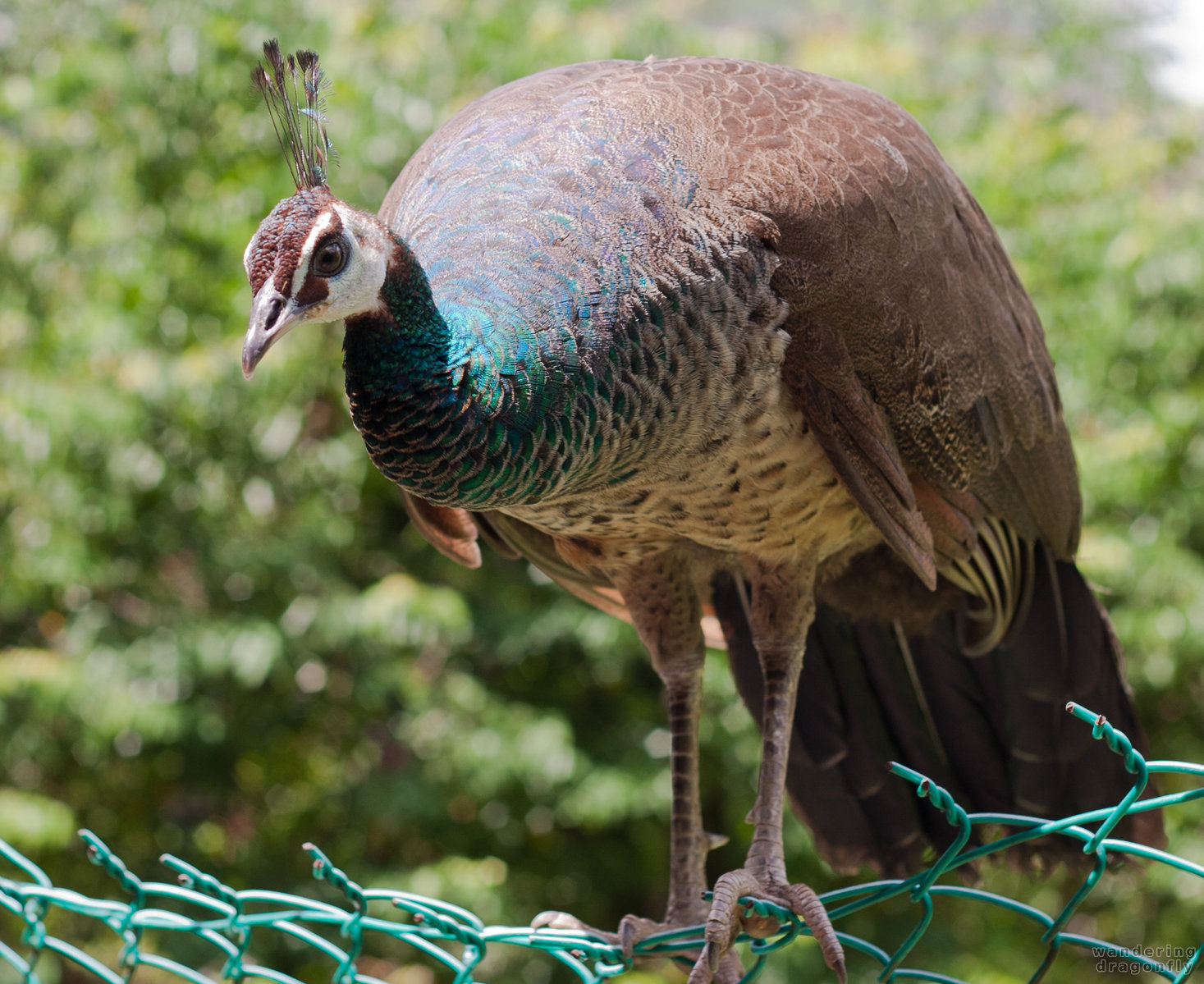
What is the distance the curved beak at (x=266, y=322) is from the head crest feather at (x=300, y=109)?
0.78 ft

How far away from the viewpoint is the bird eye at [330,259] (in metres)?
Result: 1.92

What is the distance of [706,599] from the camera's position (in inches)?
128

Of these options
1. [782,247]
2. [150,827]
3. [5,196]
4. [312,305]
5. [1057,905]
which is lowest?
[1057,905]

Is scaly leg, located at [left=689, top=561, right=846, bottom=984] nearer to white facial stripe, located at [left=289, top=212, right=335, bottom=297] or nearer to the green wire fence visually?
the green wire fence

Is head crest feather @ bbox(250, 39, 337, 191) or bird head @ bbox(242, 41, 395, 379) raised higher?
head crest feather @ bbox(250, 39, 337, 191)

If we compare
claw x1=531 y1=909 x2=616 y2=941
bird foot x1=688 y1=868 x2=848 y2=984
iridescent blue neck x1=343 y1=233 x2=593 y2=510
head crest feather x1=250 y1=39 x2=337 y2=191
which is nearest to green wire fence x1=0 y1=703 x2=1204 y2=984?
bird foot x1=688 y1=868 x2=848 y2=984

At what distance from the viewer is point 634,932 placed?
253cm

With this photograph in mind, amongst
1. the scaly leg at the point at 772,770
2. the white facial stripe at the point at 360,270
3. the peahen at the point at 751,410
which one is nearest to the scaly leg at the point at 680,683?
the peahen at the point at 751,410

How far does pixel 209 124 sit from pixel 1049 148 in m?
3.69

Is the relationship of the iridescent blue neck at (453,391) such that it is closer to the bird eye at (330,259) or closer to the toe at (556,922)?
the bird eye at (330,259)

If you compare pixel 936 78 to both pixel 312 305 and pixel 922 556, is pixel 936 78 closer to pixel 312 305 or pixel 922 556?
pixel 922 556

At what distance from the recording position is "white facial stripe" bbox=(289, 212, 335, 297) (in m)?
1.90

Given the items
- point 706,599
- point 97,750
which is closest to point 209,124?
point 97,750

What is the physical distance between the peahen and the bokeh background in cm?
195
